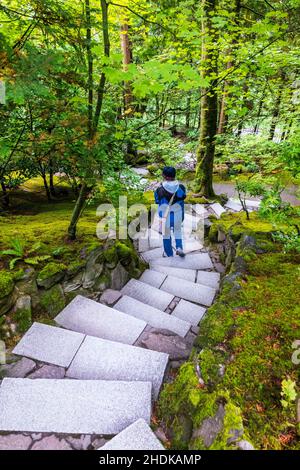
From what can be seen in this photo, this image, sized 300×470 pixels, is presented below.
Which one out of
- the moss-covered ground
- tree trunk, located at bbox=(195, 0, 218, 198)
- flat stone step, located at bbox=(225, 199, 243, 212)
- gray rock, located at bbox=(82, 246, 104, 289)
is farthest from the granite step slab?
flat stone step, located at bbox=(225, 199, 243, 212)

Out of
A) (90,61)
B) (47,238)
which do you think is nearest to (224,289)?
(47,238)

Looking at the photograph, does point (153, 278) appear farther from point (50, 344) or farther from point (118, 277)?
point (50, 344)

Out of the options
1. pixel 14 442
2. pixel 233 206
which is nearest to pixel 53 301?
pixel 14 442

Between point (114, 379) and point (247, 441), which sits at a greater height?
point (247, 441)

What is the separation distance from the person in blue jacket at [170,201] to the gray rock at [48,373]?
3.42 metres

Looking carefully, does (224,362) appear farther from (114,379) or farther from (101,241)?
(101,241)

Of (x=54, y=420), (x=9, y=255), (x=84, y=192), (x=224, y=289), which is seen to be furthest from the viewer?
(x=84, y=192)

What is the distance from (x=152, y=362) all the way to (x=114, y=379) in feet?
1.28

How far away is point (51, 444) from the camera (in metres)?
1.95

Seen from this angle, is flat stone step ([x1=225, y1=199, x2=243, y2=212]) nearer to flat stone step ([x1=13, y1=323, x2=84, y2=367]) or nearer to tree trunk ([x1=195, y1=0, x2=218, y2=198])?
tree trunk ([x1=195, y1=0, x2=218, y2=198])

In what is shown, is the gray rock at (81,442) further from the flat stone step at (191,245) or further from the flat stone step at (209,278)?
the flat stone step at (191,245)

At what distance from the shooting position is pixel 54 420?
2.06m

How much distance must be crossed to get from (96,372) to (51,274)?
1466mm

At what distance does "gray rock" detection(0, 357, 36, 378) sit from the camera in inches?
103
